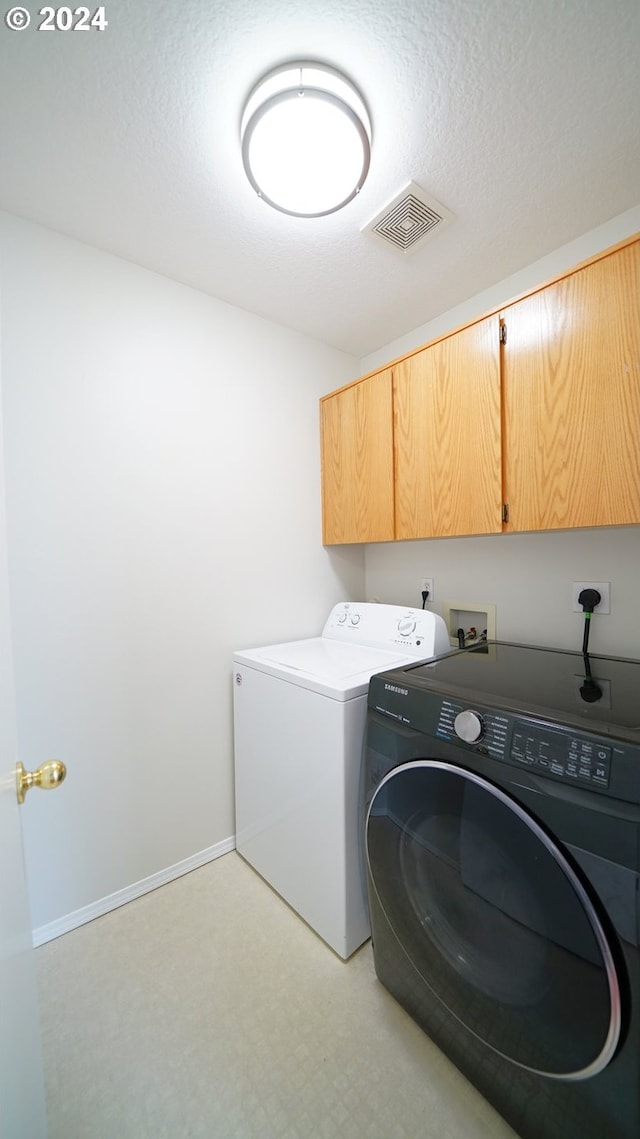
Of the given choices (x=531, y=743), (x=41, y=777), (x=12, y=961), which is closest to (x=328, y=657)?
(x=531, y=743)

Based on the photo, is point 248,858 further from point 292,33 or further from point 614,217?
point 614,217

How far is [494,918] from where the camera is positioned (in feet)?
2.61

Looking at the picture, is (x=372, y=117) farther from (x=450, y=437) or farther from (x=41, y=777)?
(x=41, y=777)

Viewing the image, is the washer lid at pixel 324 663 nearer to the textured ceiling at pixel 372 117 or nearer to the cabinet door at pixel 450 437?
the cabinet door at pixel 450 437

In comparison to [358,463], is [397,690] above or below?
below

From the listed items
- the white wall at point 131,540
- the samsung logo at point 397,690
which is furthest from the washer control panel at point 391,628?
the samsung logo at point 397,690

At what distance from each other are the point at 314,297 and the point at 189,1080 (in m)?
2.53

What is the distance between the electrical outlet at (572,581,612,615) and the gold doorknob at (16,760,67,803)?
1.59 m

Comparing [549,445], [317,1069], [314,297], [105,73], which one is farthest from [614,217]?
[317,1069]

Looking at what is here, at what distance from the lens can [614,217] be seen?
1258 millimetres

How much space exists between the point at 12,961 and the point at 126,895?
1.05 metres

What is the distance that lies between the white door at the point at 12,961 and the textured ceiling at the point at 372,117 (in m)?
1.00

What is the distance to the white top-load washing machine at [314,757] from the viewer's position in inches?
44.8

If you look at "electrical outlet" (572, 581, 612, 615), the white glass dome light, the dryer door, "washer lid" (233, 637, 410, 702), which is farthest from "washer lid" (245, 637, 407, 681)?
the white glass dome light
